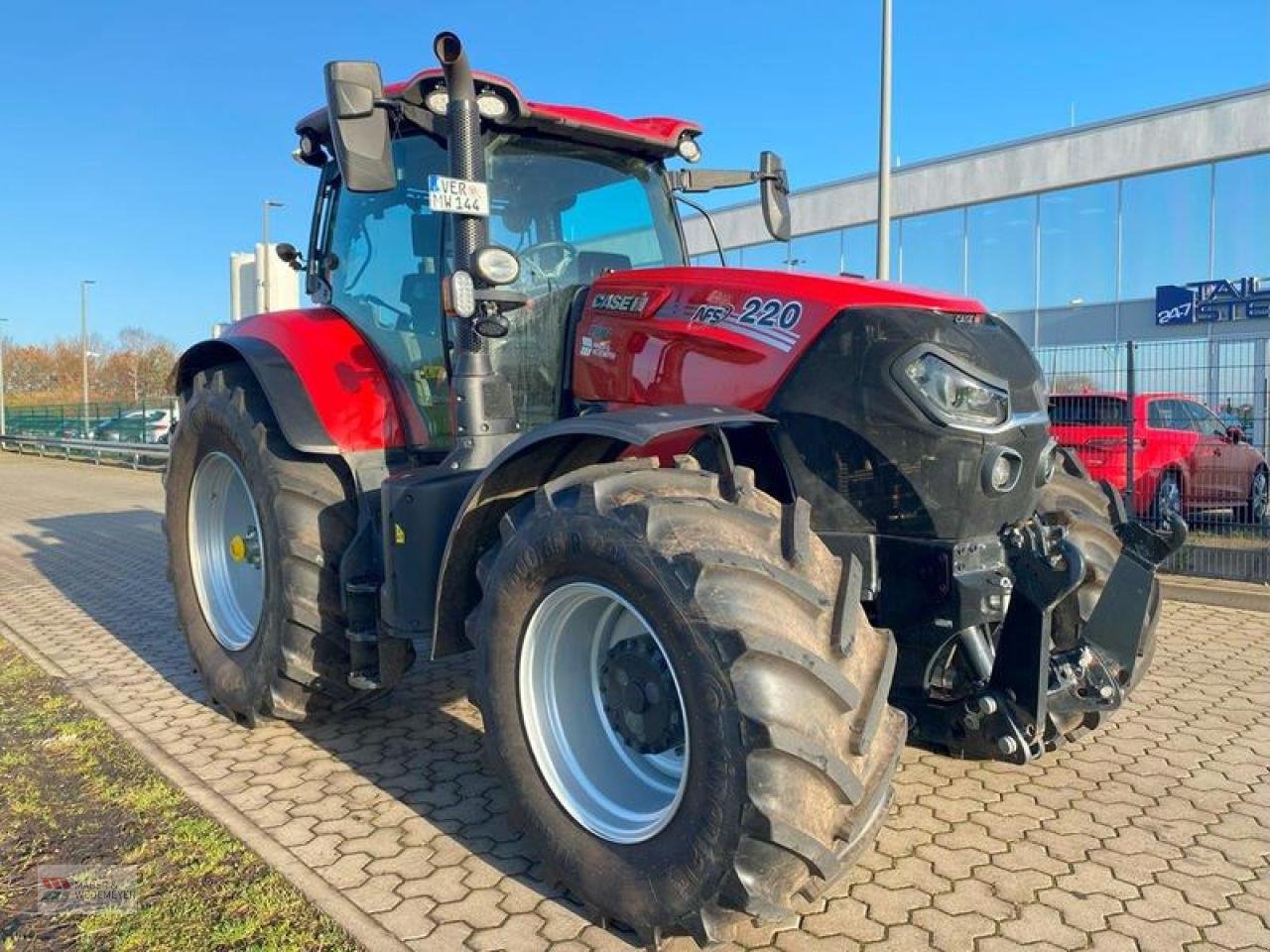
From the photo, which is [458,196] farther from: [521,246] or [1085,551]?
[1085,551]

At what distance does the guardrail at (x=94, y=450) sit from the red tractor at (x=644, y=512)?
15832 millimetres

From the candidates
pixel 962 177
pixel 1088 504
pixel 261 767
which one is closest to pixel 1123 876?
pixel 1088 504

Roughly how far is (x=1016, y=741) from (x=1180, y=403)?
7223 mm

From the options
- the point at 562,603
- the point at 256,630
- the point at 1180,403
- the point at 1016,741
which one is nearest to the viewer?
the point at 562,603

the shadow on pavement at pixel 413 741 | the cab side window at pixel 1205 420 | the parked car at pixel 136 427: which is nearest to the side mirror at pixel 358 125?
the shadow on pavement at pixel 413 741

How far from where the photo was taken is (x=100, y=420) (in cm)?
3319

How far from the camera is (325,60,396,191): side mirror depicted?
332cm

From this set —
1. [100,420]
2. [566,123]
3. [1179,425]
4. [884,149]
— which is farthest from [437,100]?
[100,420]

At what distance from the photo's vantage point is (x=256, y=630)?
4.44 meters

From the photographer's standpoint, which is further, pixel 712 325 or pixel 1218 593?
pixel 1218 593

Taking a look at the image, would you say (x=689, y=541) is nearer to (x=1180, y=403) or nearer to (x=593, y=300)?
(x=593, y=300)

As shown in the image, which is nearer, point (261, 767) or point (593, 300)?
point (593, 300)

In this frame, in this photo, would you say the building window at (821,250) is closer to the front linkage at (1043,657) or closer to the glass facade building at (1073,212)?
the glass facade building at (1073,212)

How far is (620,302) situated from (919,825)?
85.4 inches
